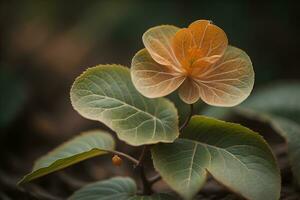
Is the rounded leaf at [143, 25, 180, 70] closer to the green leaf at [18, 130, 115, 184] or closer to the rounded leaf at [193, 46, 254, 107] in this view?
the rounded leaf at [193, 46, 254, 107]

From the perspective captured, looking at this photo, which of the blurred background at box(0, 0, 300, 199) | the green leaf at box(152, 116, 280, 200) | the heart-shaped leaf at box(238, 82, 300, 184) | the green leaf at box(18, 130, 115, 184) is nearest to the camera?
the green leaf at box(152, 116, 280, 200)

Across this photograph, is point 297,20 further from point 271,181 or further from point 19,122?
point 271,181

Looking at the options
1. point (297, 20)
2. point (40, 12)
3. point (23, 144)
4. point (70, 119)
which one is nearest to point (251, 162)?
point (23, 144)

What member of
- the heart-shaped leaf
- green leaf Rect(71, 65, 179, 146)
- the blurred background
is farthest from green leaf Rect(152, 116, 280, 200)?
the blurred background

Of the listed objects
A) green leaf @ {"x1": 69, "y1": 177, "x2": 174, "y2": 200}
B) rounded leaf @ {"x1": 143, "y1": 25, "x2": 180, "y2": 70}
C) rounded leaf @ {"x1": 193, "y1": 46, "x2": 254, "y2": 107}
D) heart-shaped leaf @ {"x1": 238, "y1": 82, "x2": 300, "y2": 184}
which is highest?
rounded leaf @ {"x1": 143, "y1": 25, "x2": 180, "y2": 70}

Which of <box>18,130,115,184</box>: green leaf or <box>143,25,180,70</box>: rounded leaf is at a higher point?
<box>143,25,180,70</box>: rounded leaf

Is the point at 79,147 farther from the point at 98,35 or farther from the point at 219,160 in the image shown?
the point at 98,35
